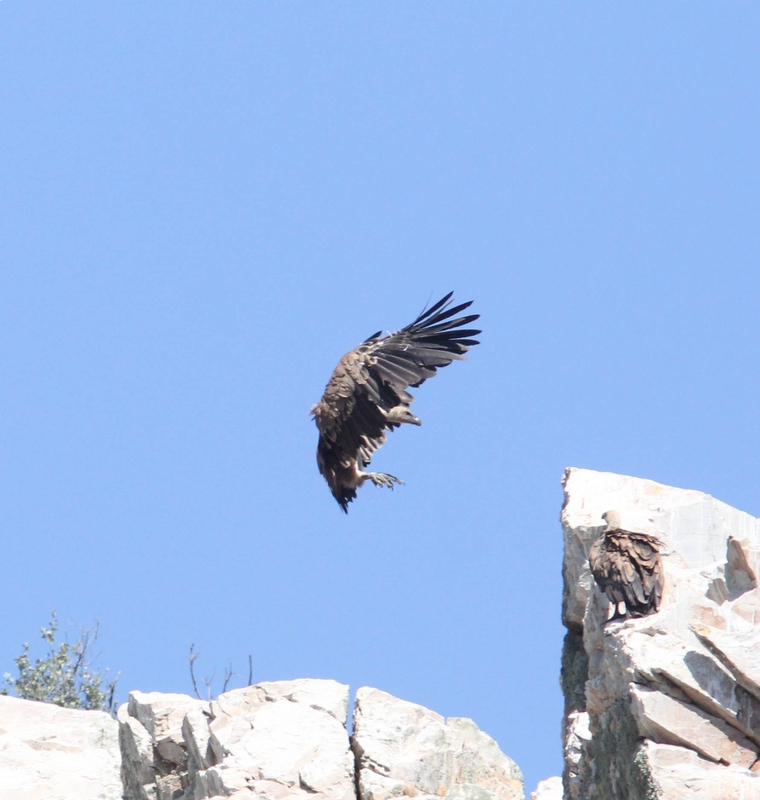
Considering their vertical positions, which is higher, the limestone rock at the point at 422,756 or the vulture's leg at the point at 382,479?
the vulture's leg at the point at 382,479

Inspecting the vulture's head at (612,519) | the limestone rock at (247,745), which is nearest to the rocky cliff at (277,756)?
the limestone rock at (247,745)

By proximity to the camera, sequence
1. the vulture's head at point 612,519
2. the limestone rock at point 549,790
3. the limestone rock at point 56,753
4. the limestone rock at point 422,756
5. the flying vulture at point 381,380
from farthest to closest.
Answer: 1. the limestone rock at point 56,753
2. the flying vulture at point 381,380
3. the limestone rock at point 422,756
4. the limestone rock at point 549,790
5. the vulture's head at point 612,519

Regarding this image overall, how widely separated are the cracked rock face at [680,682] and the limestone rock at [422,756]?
4.89ft

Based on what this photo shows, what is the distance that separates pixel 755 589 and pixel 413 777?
147 inches

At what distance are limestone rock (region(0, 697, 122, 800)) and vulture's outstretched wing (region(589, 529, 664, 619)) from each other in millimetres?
6197

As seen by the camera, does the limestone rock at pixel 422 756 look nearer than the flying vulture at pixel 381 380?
Result: Yes

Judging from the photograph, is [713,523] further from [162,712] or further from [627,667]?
[162,712]

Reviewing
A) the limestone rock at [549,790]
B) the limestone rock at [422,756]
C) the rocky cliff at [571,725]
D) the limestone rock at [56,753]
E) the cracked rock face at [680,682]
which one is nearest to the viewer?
the cracked rock face at [680,682]

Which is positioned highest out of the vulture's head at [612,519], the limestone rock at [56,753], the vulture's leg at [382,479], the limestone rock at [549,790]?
the vulture's leg at [382,479]

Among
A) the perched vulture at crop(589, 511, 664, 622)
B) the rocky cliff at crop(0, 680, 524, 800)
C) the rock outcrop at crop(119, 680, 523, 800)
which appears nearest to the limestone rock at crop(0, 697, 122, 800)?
the rocky cliff at crop(0, 680, 524, 800)

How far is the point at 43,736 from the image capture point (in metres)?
13.5

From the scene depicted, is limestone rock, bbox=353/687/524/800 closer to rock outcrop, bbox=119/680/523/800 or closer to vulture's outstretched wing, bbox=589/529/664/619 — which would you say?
rock outcrop, bbox=119/680/523/800

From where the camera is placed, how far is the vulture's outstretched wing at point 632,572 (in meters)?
8.53

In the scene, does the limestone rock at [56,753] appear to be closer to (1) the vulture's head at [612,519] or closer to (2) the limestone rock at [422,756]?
(2) the limestone rock at [422,756]
